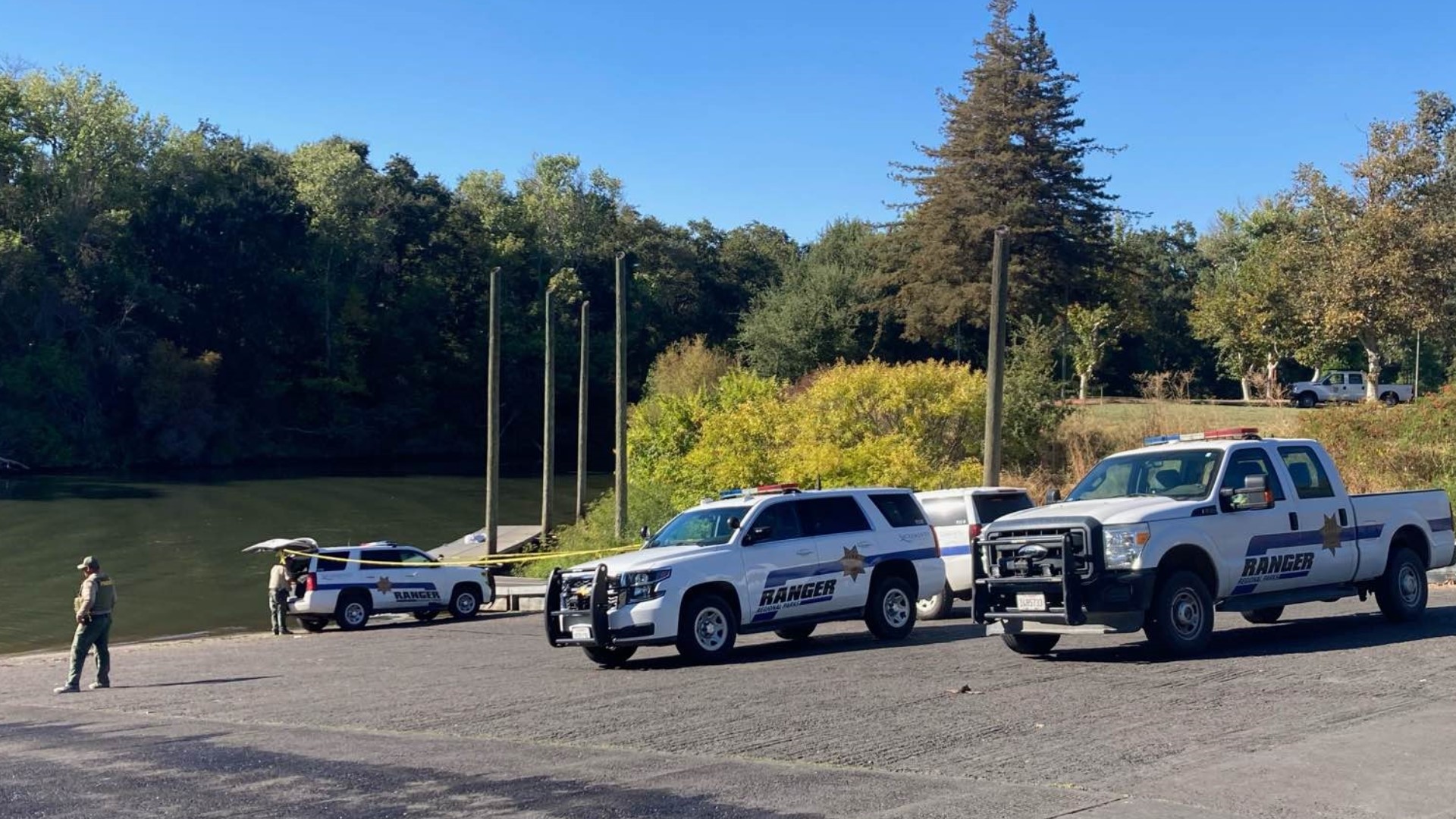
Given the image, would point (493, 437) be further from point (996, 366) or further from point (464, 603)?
point (996, 366)

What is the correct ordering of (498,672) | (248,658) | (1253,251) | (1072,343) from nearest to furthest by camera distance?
(498,672), (248,658), (1072,343), (1253,251)

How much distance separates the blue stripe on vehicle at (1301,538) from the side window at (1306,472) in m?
0.42

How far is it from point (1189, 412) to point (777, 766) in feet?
111

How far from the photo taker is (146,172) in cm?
8338

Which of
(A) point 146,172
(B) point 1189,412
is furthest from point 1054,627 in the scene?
(A) point 146,172

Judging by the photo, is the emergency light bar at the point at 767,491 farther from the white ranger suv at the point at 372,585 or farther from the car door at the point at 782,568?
the white ranger suv at the point at 372,585

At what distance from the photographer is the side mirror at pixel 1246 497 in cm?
1384

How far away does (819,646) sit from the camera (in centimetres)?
1758

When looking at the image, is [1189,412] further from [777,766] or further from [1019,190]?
[777,766]

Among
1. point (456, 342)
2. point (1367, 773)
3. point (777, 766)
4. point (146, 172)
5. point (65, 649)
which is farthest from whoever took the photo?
point (456, 342)

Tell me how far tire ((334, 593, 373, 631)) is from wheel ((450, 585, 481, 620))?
1.75m

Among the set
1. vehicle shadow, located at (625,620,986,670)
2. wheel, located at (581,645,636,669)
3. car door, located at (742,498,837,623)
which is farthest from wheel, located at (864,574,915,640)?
wheel, located at (581,645,636,669)

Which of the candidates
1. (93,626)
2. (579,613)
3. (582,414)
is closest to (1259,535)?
(579,613)

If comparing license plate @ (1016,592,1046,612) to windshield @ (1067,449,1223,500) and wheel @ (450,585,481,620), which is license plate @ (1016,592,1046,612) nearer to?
windshield @ (1067,449,1223,500)
